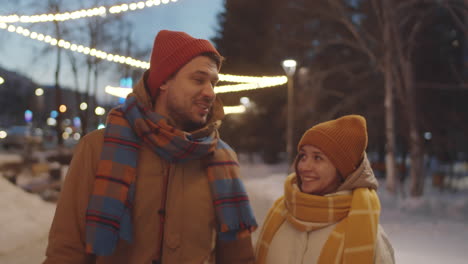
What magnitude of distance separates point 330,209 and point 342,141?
47 centimetres

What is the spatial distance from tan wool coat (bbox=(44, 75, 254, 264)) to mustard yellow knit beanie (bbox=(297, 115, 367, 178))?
0.94 metres

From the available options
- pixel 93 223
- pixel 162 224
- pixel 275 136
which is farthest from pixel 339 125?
pixel 275 136

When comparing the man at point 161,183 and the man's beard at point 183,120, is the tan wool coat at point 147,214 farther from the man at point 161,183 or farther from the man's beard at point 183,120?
the man's beard at point 183,120

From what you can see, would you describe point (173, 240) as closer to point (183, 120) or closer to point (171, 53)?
point (183, 120)

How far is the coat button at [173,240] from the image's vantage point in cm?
213

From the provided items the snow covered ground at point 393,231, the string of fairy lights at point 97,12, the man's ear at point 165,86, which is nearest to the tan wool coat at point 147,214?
the man's ear at point 165,86

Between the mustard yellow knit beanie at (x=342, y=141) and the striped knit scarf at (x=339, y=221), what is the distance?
0.20m

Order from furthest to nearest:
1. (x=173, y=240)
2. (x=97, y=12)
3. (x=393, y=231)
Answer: (x=393, y=231)
(x=97, y=12)
(x=173, y=240)

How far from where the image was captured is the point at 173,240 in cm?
213

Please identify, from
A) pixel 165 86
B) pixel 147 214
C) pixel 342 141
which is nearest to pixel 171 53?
pixel 165 86

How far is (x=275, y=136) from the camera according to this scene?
2931 cm

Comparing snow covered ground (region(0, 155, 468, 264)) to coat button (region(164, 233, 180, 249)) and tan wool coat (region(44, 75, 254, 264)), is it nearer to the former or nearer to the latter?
tan wool coat (region(44, 75, 254, 264))

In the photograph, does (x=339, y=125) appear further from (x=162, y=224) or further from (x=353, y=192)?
(x=162, y=224)

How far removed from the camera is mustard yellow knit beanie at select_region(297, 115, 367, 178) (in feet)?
9.22
